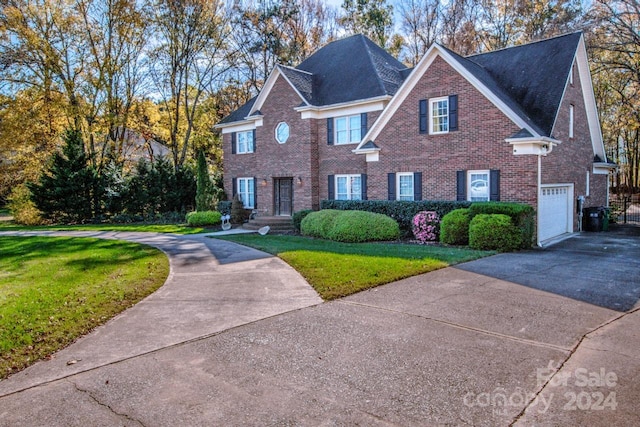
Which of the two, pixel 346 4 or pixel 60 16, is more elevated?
pixel 346 4

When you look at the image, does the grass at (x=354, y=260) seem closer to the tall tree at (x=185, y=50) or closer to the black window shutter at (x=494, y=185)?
the black window shutter at (x=494, y=185)

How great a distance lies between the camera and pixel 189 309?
685 cm

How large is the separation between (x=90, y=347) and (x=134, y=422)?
7.01 ft

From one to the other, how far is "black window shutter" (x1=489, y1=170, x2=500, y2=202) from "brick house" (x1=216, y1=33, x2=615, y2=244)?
0.11ft

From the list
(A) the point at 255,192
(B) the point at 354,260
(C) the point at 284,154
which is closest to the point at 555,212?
(B) the point at 354,260

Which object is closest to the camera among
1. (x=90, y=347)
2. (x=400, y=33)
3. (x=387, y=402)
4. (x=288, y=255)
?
(x=387, y=402)

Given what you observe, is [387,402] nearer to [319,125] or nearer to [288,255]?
[288,255]

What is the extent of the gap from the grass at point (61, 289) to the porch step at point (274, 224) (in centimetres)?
714

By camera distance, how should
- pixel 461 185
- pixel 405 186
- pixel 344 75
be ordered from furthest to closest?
pixel 344 75, pixel 405 186, pixel 461 185

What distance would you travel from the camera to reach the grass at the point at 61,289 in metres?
5.45

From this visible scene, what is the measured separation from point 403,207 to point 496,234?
4178 mm

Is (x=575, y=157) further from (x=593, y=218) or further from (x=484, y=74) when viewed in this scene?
(x=484, y=74)

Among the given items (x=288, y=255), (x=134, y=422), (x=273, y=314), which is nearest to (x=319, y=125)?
(x=288, y=255)

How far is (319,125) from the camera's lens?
20.3 meters
